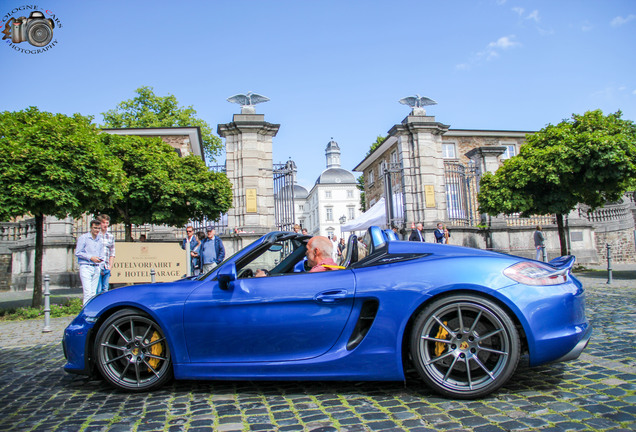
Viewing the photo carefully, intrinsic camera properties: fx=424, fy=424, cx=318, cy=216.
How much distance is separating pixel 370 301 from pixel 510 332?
3.10ft

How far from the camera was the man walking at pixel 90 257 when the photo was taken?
753cm

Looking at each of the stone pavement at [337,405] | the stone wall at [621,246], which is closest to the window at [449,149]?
the stone wall at [621,246]

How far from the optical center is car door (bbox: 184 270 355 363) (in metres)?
3.01

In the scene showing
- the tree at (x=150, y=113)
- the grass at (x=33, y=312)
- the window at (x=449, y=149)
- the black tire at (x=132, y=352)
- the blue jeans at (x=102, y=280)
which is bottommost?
the grass at (x=33, y=312)

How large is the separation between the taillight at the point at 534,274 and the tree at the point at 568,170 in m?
12.9

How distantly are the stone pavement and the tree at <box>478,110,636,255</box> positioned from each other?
1193cm

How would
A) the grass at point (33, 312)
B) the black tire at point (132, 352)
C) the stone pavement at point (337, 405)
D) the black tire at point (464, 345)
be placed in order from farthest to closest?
the grass at point (33, 312), the black tire at point (132, 352), the black tire at point (464, 345), the stone pavement at point (337, 405)

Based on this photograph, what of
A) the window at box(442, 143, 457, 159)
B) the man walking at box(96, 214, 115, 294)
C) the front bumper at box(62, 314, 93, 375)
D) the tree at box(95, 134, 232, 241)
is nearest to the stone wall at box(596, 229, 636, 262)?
the window at box(442, 143, 457, 159)

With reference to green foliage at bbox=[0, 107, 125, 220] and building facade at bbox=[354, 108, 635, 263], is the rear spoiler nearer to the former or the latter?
green foliage at bbox=[0, 107, 125, 220]

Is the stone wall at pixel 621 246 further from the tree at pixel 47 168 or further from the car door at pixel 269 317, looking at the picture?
the car door at pixel 269 317

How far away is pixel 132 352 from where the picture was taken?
3.46m

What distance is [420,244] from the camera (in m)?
3.35

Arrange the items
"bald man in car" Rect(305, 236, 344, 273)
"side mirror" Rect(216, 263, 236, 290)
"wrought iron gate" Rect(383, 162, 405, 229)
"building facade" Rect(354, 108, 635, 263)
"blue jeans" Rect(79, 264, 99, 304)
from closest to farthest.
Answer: "side mirror" Rect(216, 263, 236, 290), "bald man in car" Rect(305, 236, 344, 273), "blue jeans" Rect(79, 264, 99, 304), "building facade" Rect(354, 108, 635, 263), "wrought iron gate" Rect(383, 162, 405, 229)

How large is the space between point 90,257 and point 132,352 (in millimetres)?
4829
